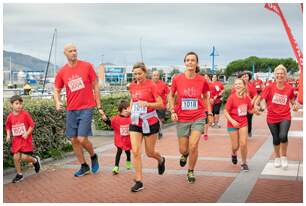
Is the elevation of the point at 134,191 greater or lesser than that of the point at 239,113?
lesser

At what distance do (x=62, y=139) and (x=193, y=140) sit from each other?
3825 mm

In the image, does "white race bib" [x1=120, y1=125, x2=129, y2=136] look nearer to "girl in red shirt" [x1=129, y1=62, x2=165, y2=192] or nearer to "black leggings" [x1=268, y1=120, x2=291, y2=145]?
"girl in red shirt" [x1=129, y1=62, x2=165, y2=192]

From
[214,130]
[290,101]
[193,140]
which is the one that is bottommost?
[214,130]

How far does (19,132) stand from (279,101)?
4.37 metres

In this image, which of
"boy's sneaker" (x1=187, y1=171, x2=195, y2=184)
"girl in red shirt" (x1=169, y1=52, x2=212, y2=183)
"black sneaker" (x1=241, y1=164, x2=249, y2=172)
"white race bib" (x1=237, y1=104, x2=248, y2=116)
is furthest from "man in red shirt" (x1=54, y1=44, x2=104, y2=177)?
"black sneaker" (x1=241, y1=164, x2=249, y2=172)

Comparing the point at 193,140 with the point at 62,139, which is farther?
the point at 62,139

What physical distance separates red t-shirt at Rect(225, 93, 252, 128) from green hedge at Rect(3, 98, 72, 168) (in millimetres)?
3585

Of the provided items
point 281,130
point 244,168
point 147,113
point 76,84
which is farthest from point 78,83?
point 281,130

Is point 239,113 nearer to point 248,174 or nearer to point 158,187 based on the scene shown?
point 248,174

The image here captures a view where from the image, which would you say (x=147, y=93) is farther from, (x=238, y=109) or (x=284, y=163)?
(x=284, y=163)

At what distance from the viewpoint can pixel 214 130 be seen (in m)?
15.1

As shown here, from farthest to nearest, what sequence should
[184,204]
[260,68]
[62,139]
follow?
[260,68], [62,139], [184,204]

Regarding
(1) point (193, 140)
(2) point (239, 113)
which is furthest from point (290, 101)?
(1) point (193, 140)

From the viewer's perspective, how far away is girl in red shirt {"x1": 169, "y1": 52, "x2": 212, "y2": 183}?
6.87 m
